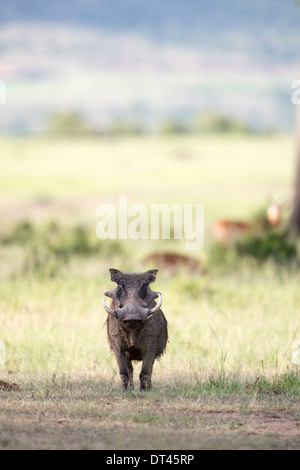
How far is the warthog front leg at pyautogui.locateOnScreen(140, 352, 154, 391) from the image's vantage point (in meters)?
8.38

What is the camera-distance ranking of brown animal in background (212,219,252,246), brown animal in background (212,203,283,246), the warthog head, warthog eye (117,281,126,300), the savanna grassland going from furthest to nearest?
brown animal in background (212,219,252,246)
brown animal in background (212,203,283,246)
warthog eye (117,281,126,300)
the warthog head
the savanna grassland

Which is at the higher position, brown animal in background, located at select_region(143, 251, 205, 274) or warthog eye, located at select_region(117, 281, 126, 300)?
brown animal in background, located at select_region(143, 251, 205, 274)

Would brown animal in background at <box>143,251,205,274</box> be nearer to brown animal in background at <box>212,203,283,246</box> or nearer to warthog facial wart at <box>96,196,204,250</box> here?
brown animal in background at <box>212,203,283,246</box>

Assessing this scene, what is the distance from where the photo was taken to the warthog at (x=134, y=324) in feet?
26.7

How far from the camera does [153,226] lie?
28844 mm

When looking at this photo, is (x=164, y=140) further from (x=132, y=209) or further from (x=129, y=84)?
(x=129, y=84)

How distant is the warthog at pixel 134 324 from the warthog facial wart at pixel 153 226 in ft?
41.4

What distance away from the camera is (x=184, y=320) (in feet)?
39.2

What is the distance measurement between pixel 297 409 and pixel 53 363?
2.82 metres

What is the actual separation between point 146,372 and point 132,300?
0.66 m

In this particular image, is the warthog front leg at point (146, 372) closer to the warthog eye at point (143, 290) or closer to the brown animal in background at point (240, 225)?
the warthog eye at point (143, 290)

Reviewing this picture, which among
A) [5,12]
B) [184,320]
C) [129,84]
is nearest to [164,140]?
[129,84]

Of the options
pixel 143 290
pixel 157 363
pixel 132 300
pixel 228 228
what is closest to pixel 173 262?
pixel 228 228

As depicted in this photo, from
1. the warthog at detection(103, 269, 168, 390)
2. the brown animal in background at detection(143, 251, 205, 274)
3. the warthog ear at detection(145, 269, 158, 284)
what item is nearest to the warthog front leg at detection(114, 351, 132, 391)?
the warthog at detection(103, 269, 168, 390)
